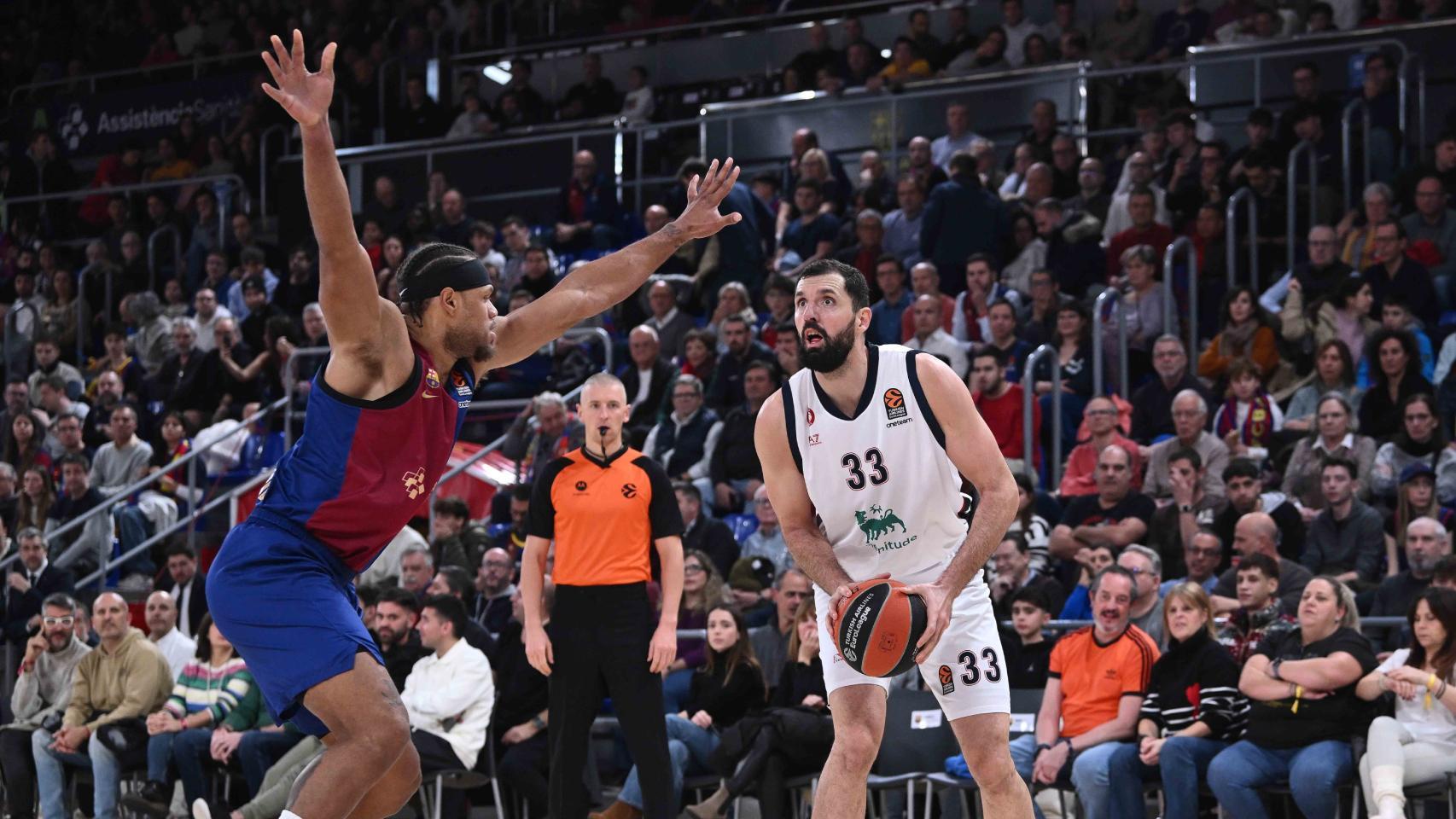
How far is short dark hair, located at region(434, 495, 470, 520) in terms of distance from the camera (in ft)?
43.5

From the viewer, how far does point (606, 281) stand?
636 centimetres

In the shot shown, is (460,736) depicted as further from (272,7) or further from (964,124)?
(272,7)

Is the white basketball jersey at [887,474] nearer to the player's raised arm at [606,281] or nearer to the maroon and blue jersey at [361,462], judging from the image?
the player's raised arm at [606,281]

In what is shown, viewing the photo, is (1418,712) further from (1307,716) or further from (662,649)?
(662,649)

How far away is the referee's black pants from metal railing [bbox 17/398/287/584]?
689 cm

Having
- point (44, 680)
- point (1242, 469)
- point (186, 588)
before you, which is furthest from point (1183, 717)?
point (186, 588)

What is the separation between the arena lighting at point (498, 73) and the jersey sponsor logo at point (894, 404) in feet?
53.3

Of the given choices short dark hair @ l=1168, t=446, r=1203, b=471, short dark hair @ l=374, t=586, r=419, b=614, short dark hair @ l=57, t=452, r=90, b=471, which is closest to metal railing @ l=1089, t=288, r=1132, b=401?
short dark hair @ l=1168, t=446, r=1203, b=471

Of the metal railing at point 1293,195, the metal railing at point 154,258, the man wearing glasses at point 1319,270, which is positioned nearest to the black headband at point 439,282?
the man wearing glasses at point 1319,270

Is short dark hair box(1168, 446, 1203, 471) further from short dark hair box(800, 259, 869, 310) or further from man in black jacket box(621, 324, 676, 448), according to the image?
short dark hair box(800, 259, 869, 310)

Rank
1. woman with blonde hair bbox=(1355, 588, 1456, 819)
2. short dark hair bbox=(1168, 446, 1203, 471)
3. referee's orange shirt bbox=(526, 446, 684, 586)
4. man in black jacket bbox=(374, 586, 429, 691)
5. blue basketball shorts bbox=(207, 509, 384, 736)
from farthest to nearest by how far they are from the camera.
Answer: man in black jacket bbox=(374, 586, 429, 691), short dark hair bbox=(1168, 446, 1203, 471), referee's orange shirt bbox=(526, 446, 684, 586), woman with blonde hair bbox=(1355, 588, 1456, 819), blue basketball shorts bbox=(207, 509, 384, 736)

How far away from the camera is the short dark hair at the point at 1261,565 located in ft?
31.4

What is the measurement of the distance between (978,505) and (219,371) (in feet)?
40.6

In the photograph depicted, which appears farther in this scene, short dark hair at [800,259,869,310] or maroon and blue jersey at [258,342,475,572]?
short dark hair at [800,259,869,310]
